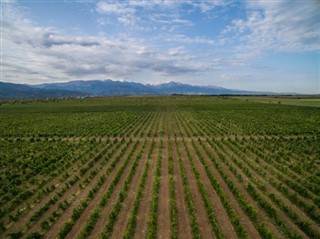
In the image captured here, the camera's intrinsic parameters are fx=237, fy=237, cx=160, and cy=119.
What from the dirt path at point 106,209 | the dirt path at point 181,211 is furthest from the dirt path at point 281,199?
the dirt path at point 106,209

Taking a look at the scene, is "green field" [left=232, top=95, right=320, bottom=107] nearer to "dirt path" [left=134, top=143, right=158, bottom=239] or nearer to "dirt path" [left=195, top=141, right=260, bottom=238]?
"dirt path" [left=195, top=141, right=260, bottom=238]

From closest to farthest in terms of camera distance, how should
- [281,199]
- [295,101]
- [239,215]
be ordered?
[239,215]
[281,199]
[295,101]

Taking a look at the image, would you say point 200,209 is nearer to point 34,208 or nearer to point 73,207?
point 73,207

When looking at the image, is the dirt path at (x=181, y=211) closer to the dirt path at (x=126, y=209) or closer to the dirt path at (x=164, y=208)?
the dirt path at (x=164, y=208)

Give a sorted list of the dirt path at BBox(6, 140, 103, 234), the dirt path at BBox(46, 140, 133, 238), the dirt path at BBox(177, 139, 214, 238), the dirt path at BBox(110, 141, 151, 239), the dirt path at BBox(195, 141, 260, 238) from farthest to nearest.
Result: the dirt path at BBox(6, 140, 103, 234)
the dirt path at BBox(46, 140, 133, 238)
the dirt path at BBox(110, 141, 151, 239)
the dirt path at BBox(177, 139, 214, 238)
the dirt path at BBox(195, 141, 260, 238)

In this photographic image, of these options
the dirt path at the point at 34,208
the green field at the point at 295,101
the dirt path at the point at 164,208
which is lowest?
the dirt path at the point at 34,208

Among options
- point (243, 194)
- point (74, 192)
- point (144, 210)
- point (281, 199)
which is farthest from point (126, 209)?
point (281, 199)

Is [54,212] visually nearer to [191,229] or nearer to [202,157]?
[191,229]

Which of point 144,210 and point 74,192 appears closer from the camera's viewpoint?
point 144,210

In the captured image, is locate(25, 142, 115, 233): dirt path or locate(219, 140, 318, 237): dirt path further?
locate(25, 142, 115, 233): dirt path

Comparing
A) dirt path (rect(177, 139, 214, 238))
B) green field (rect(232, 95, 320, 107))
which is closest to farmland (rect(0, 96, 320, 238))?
dirt path (rect(177, 139, 214, 238))

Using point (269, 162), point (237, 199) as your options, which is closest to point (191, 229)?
point (237, 199)
